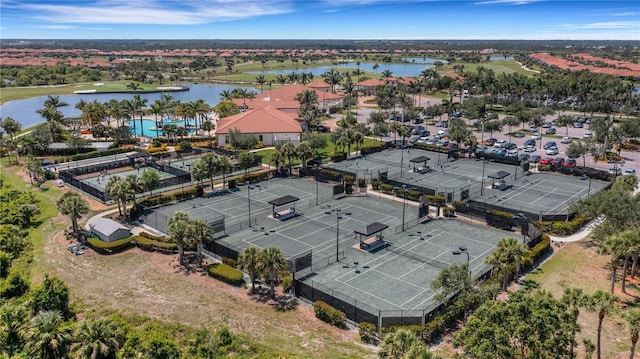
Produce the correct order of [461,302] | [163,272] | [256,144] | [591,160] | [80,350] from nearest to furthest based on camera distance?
[80,350] → [461,302] → [163,272] → [591,160] → [256,144]

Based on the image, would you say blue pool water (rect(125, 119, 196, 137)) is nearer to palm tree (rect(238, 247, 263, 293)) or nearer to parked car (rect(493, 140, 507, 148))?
parked car (rect(493, 140, 507, 148))

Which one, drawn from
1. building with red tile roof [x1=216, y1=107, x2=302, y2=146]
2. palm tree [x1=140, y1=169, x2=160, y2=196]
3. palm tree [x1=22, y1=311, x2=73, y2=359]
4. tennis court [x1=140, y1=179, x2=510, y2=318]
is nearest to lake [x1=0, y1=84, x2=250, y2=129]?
building with red tile roof [x1=216, y1=107, x2=302, y2=146]

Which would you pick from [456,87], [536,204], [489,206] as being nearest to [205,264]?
[489,206]

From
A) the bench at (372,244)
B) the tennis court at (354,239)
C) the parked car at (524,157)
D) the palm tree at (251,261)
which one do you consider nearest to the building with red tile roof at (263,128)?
the tennis court at (354,239)

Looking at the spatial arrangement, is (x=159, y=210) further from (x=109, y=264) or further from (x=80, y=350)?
(x=80, y=350)

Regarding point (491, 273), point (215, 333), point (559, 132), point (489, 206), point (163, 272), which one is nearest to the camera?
point (215, 333)

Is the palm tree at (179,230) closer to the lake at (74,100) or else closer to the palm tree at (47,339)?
the palm tree at (47,339)
